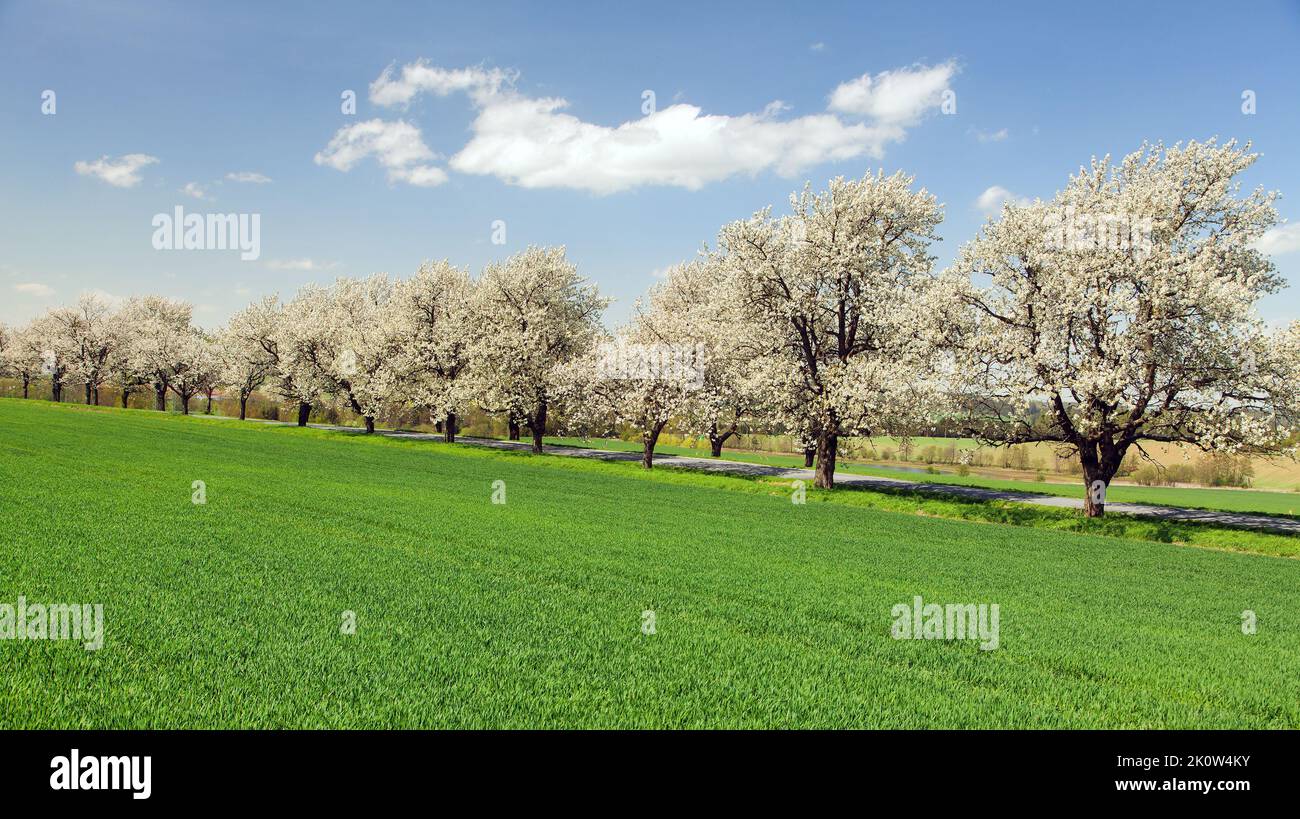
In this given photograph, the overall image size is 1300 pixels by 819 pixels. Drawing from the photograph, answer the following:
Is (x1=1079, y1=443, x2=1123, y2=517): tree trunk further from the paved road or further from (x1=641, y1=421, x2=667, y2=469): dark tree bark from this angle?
(x1=641, y1=421, x2=667, y2=469): dark tree bark

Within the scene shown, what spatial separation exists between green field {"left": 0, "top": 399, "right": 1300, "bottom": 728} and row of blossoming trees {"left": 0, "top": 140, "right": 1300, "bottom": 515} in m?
7.36

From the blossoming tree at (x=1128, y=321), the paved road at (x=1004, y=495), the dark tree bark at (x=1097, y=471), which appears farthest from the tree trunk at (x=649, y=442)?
the dark tree bark at (x=1097, y=471)

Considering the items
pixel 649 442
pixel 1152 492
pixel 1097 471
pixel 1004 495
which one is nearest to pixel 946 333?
pixel 1097 471

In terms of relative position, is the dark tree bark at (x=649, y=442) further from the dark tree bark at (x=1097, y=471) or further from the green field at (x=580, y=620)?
the dark tree bark at (x=1097, y=471)

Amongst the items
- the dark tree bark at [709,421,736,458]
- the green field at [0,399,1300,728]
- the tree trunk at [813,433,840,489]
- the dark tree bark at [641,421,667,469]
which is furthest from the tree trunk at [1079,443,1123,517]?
the dark tree bark at [641,421,667,469]

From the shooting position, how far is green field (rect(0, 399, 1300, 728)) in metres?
6.84

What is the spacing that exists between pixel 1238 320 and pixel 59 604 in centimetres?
3422

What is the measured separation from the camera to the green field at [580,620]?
6844 mm

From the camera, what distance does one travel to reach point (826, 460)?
36.1 metres

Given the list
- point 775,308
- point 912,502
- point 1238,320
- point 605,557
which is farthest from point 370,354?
point 1238,320

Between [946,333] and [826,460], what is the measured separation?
9.07 metres

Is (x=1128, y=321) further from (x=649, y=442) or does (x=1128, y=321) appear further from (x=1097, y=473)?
(x=649, y=442)

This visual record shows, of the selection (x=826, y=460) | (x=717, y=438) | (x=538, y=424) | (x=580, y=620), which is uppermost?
(x=538, y=424)

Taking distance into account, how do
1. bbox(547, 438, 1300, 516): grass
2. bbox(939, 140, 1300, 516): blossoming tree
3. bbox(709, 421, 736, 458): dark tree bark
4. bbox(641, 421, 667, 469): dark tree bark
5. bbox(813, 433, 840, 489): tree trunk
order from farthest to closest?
bbox(709, 421, 736, 458): dark tree bark, bbox(641, 421, 667, 469): dark tree bark, bbox(547, 438, 1300, 516): grass, bbox(813, 433, 840, 489): tree trunk, bbox(939, 140, 1300, 516): blossoming tree
